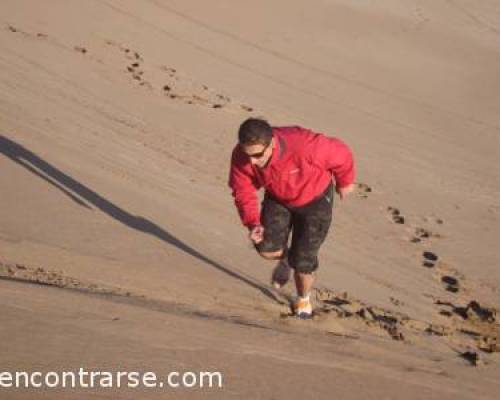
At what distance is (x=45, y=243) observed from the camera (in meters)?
4.93

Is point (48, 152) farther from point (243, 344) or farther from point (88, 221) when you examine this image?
point (243, 344)

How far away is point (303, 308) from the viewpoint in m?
4.68

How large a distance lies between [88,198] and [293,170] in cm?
238

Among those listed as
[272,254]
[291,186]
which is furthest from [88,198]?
[291,186]

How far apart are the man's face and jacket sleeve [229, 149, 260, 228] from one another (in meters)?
0.20

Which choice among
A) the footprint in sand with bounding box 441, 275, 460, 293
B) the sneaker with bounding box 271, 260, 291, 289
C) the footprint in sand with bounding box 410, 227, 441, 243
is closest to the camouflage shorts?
the sneaker with bounding box 271, 260, 291, 289

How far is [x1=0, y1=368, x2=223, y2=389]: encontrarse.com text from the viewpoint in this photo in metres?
2.93

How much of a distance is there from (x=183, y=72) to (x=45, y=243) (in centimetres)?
798

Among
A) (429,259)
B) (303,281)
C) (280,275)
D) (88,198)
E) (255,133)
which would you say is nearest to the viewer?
(255,133)

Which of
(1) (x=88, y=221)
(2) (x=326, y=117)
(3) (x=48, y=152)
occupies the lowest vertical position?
(1) (x=88, y=221)

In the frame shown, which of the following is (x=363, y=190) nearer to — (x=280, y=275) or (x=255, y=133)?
(x=280, y=275)

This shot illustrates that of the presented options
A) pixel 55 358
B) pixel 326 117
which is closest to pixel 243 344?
pixel 55 358

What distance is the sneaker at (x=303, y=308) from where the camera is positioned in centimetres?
466

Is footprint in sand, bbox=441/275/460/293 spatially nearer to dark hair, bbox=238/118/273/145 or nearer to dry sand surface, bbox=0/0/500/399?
dry sand surface, bbox=0/0/500/399
